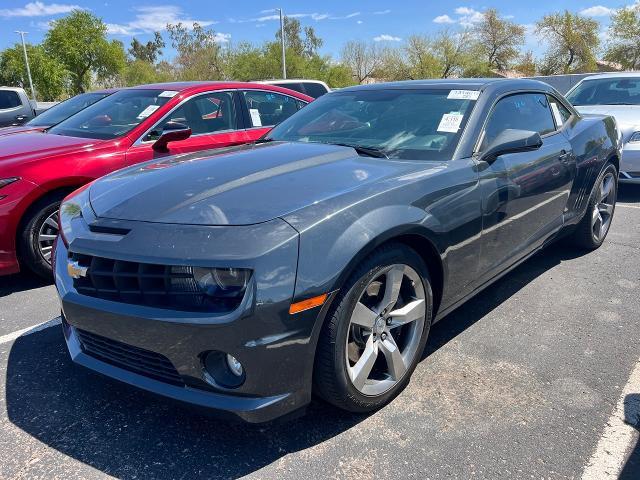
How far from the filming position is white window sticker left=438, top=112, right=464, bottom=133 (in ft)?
9.75

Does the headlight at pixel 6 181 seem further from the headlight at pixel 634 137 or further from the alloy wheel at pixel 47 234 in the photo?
the headlight at pixel 634 137

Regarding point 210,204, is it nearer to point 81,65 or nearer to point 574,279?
point 574,279

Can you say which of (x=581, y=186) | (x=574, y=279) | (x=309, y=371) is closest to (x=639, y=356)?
(x=574, y=279)

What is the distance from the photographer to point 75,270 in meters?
2.17

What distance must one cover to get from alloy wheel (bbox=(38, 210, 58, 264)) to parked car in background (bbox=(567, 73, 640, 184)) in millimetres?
6327

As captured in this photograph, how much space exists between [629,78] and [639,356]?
643cm

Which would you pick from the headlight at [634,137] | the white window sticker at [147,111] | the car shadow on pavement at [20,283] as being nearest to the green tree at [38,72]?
the white window sticker at [147,111]

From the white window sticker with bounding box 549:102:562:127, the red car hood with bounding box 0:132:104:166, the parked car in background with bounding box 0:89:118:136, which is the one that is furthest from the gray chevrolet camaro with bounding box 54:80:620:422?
the parked car in background with bounding box 0:89:118:136

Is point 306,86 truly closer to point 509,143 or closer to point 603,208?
point 603,208

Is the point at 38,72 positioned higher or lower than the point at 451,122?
lower

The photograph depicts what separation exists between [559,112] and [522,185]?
133cm

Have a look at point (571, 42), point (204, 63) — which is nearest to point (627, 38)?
point (571, 42)

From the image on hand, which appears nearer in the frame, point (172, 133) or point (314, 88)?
point (172, 133)

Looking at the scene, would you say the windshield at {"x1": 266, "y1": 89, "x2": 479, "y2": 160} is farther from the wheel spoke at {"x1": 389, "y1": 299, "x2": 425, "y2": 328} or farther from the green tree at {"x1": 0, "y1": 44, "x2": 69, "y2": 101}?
the green tree at {"x1": 0, "y1": 44, "x2": 69, "y2": 101}
